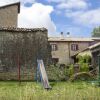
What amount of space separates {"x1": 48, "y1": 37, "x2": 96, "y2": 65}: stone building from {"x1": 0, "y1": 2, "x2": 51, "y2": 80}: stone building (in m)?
33.3

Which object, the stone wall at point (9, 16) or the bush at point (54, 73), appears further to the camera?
the stone wall at point (9, 16)

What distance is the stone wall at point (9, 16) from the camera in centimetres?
4090

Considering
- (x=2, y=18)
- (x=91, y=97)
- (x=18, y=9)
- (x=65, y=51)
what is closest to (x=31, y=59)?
(x=2, y=18)

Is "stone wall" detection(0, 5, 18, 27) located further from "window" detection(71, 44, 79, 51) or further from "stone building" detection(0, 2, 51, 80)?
"window" detection(71, 44, 79, 51)

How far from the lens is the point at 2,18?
1607 inches

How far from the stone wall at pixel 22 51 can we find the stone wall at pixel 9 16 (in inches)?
408

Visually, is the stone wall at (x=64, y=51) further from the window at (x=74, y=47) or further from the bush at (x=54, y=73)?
the bush at (x=54, y=73)

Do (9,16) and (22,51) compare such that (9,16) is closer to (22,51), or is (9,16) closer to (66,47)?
(22,51)

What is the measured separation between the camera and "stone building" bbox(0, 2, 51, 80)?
29.8m

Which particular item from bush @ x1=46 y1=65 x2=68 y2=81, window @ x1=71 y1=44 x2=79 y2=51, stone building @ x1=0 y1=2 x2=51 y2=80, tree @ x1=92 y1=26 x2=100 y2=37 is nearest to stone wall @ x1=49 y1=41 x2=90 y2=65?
window @ x1=71 y1=44 x2=79 y2=51

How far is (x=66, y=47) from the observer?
65188mm

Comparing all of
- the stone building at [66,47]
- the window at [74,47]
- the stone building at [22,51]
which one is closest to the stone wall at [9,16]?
the stone building at [22,51]

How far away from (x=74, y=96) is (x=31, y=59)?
66.7 ft

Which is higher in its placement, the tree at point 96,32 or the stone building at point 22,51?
the tree at point 96,32
